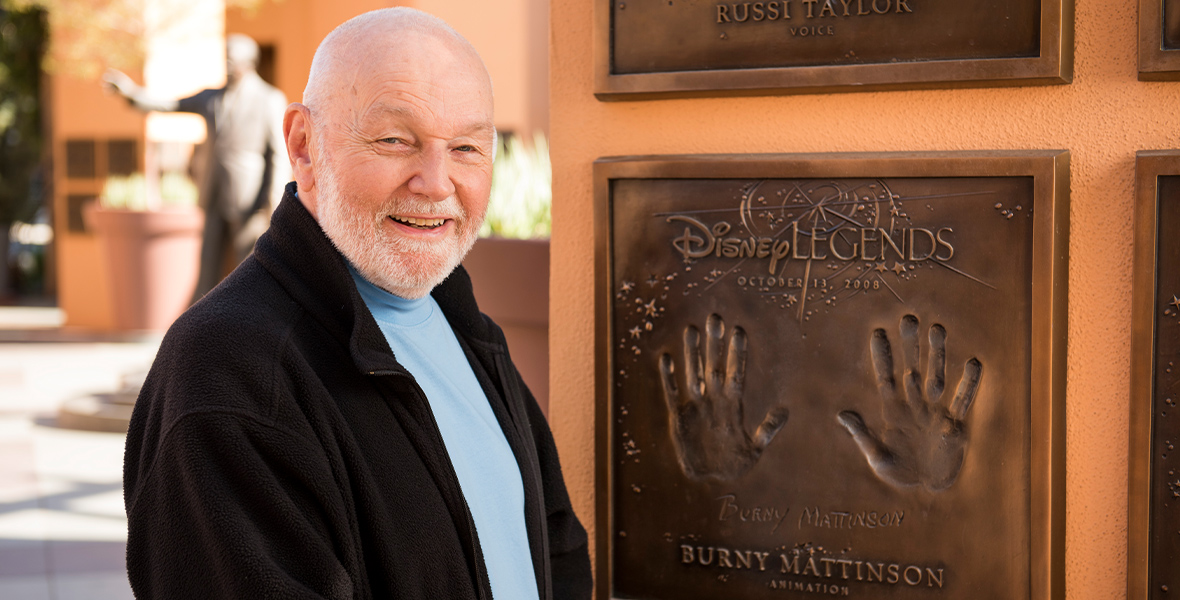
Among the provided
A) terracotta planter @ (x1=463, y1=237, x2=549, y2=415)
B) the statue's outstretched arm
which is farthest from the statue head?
terracotta planter @ (x1=463, y1=237, x2=549, y2=415)

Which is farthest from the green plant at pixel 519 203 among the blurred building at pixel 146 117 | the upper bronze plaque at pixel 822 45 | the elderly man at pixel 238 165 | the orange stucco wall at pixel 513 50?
the blurred building at pixel 146 117

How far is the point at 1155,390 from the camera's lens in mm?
2008

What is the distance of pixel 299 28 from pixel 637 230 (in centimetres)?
980

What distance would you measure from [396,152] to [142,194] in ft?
33.1

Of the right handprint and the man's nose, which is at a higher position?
the man's nose

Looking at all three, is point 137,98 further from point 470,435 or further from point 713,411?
point 470,435

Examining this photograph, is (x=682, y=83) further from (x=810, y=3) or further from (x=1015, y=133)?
(x=1015, y=133)

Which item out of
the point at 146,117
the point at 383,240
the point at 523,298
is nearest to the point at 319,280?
the point at 383,240

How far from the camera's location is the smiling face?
5.39 feet

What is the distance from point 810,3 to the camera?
2.19 meters

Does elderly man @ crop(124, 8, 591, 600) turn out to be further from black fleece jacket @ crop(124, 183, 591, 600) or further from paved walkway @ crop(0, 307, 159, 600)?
paved walkway @ crop(0, 307, 159, 600)

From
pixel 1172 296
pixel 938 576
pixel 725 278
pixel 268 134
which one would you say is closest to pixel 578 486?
pixel 725 278

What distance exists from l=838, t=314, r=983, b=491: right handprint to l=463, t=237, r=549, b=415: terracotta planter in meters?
1.26

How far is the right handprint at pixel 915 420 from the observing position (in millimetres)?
2141
